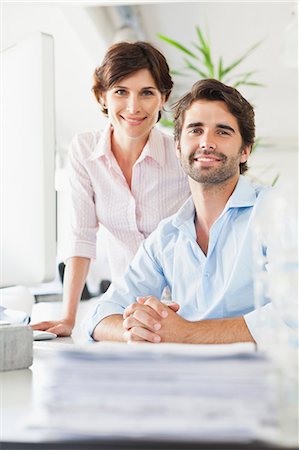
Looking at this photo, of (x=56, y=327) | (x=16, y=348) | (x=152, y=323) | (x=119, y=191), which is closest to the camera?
(x=16, y=348)

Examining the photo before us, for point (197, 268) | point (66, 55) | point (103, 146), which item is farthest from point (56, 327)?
point (66, 55)

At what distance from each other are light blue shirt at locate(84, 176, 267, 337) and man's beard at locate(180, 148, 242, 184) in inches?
1.5

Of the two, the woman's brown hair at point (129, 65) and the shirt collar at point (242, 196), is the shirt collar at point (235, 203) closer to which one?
the shirt collar at point (242, 196)

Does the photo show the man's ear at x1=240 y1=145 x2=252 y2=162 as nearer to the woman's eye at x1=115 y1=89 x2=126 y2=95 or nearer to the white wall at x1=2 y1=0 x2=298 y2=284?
the woman's eye at x1=115 y1=89 x2=126 y2=95

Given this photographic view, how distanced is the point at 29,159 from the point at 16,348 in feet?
1.04

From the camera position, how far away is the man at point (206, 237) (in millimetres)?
1468

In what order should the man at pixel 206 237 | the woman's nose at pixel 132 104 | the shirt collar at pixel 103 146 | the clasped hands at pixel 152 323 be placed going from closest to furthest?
the clasped hands at pixel 152 323
the man at pixel 206 237
the woman's nose at pixel 132 104
the shirt collar at pixel 103 146

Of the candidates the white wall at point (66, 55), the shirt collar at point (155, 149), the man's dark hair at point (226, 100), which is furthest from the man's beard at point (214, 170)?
the white wall at point (66, 55)

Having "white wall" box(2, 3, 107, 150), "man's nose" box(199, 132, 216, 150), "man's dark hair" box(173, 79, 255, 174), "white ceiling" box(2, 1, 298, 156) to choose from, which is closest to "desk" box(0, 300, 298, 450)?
"man's nose" box(199, 132, 216, 150)

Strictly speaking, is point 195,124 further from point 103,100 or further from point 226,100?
point 103,100

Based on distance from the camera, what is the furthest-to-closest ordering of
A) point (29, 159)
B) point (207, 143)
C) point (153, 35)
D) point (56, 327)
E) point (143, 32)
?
point (153, 35), point (143, 32), point (207, 143), point (56, 327), point (29, 159)

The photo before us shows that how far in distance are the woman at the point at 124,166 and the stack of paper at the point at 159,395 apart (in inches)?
51.6

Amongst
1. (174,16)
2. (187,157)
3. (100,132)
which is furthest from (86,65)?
(187,157)

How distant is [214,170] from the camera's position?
1625 millimetres
